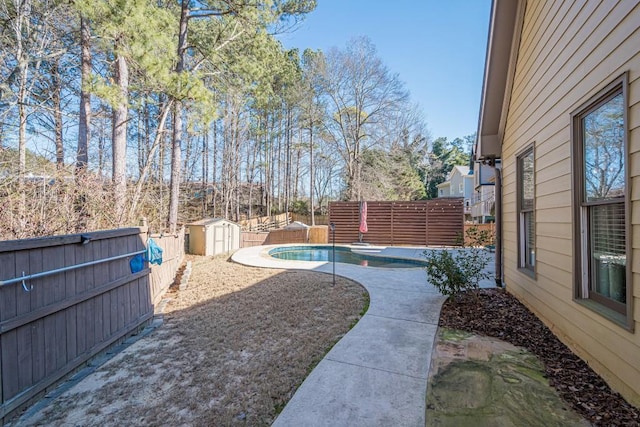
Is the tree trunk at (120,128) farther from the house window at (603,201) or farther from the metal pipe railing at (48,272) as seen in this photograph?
the house window at (603,201)

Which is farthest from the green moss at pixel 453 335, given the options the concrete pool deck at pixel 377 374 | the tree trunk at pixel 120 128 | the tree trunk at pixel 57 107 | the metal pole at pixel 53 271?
the tree trunk at pixel 57 107

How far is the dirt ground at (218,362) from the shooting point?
2248 millimetres

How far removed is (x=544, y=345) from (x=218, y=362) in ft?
11.0

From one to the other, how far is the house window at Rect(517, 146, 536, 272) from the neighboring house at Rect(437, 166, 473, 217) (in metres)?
21.0

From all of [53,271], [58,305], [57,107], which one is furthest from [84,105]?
[58,305]

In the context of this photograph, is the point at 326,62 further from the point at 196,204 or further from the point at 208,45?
the point at 196,204

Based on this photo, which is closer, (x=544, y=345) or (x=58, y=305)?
(x=58, y=305)

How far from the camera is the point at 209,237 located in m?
11.3

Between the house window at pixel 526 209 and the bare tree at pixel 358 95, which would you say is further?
the bare tree at pixel 358 95

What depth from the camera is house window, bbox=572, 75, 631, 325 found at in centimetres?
227

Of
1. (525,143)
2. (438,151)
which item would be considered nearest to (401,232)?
(525,143)

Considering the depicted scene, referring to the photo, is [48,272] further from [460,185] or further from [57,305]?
[460,185]

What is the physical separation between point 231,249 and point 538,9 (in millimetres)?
11813

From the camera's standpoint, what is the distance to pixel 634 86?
6.72 feet
